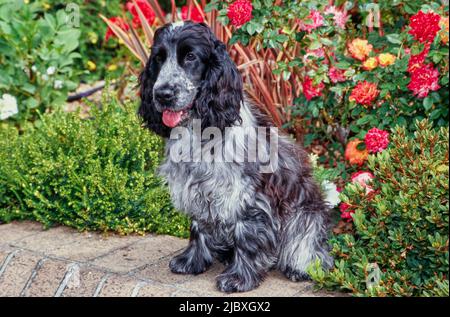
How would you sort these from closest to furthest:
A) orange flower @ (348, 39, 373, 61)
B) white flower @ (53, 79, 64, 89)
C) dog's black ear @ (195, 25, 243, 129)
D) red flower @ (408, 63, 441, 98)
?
dog's black ear @ (195, 25, 243, 129), red flower @ (408, 63, 441, 98), orange flower @ (348, 39, 373, 61), white flower @ (53, 79, 64, 89)

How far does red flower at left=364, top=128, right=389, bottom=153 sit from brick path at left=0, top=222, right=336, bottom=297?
935 millimetres

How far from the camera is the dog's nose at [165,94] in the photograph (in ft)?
11.1

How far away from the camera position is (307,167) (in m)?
3.91

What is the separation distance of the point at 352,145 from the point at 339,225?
0.59 metres

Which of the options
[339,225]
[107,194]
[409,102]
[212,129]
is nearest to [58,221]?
[107,194]

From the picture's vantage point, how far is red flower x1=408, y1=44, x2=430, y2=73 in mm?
3957

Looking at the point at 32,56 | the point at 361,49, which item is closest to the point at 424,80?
the point at 361,49

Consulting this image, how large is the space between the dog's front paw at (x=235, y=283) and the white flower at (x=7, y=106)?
285cm

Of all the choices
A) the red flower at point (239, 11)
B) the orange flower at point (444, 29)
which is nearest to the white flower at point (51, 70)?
the red flower at point (239, 11)

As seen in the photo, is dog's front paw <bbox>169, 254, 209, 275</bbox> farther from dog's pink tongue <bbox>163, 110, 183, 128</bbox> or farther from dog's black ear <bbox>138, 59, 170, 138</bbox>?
dog's pink tongue <bbox>163, 110, 183, 128</bbox>

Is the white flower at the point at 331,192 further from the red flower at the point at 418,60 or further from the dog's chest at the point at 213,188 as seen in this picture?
the dog's chest at the point at 213,188

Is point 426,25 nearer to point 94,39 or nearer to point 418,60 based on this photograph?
point 418,60

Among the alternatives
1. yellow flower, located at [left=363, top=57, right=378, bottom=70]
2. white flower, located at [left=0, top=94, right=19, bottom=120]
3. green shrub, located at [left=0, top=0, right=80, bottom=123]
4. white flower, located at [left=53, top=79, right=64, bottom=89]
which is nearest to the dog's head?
yellow flower, located at [left=363, top=57, right=378, bottom=70]

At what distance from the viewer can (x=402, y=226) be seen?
3.41m
